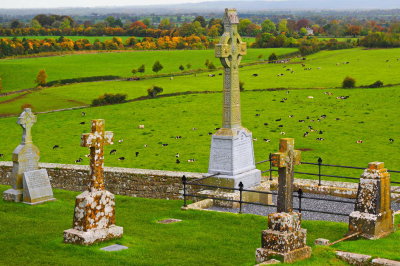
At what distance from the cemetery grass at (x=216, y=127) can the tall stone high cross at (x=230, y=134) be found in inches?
330

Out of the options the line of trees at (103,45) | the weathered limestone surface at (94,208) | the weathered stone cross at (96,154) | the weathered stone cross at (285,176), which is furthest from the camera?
the line of trees at (103,45)

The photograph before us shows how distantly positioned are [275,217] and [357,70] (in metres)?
63.8

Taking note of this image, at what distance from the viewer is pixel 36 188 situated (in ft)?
70.3

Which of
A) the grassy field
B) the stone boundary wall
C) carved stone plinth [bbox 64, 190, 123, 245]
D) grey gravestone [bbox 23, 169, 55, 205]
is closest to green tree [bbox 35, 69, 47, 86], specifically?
the stone boundary wall

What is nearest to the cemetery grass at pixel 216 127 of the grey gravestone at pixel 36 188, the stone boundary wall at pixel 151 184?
the stone boundary wall at pixel 151 184

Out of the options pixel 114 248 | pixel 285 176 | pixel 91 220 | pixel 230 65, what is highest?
pixel 230 65

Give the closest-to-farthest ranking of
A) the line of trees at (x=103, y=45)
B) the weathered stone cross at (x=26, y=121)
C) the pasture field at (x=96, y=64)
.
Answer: the weathered stone cross at (x=26, y=121), the pasture field at (x=96, y=64), the line of trees at (x=103, y=45)

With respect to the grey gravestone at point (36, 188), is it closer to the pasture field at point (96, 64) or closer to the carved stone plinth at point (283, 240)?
the carved stone plinth at point (283, 240)

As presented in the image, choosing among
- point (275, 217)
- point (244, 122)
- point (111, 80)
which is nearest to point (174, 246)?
point (275, 217)

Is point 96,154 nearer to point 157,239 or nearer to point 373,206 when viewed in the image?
point 157,239

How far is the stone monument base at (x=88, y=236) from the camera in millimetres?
15641

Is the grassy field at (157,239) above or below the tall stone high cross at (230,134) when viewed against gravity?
below

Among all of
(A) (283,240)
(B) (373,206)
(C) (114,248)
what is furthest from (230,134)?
(A) (283,240)

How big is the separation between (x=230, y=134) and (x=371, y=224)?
7.38 meters
